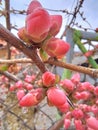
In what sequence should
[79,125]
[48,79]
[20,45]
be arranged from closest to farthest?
[20,45]
[48,79]
[79,125]

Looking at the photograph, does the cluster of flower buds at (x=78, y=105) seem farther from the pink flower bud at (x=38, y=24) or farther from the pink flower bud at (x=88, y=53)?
the pink flower bud at (x=88, y=53)

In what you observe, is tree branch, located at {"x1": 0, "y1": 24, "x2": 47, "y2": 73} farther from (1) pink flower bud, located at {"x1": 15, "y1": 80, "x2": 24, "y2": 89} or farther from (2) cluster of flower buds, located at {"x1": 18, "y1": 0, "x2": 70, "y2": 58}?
(1) pink flower bud, located at {"x1": 15, "y1": 80, "x2": 24, "y2": 89}

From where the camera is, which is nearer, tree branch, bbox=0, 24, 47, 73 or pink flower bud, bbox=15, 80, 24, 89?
tree branch, bbox=0, 24, 47, 73

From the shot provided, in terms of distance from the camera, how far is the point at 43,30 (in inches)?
21.7

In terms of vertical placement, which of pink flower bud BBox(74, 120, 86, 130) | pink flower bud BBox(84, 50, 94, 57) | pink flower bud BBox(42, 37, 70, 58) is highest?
pink flower bud BBox(42, 37, 70, 58)

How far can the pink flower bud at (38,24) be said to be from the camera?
0.54m

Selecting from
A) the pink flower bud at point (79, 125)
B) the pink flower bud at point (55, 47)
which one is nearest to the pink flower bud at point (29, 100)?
the pink flower bud at point (55, 47)

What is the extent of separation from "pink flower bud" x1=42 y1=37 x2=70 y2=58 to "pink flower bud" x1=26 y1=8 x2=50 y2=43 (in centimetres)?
2

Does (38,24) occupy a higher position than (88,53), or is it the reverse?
(38,24)

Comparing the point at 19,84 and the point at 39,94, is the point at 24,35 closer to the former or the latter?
the point at 39,94

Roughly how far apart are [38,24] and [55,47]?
0.05 m

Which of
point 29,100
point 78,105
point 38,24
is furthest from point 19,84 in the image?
point 38,24

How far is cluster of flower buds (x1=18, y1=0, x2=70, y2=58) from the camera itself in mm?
542

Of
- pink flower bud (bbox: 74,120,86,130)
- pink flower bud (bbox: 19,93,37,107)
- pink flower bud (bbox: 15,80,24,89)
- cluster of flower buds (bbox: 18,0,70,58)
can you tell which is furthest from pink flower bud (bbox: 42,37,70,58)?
pink flower bud (bbox: 15,80,24,89)
